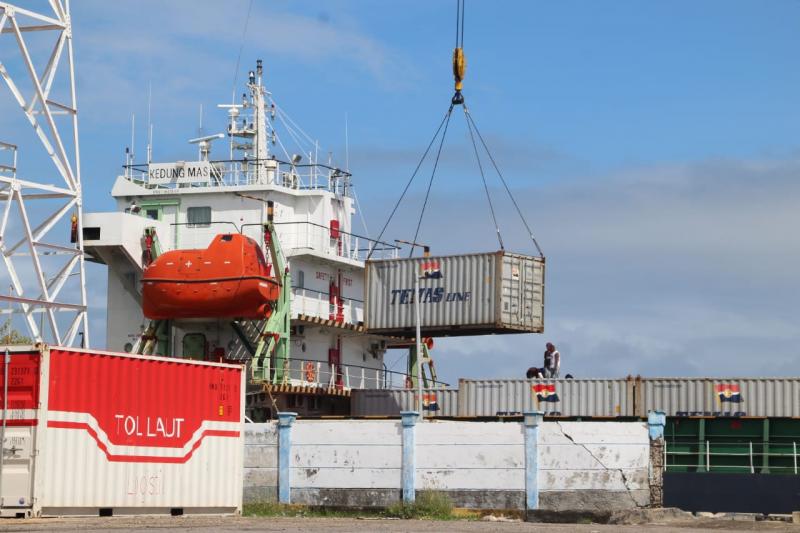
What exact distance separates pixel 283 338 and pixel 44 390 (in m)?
21.2

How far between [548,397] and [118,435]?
59.1 ft

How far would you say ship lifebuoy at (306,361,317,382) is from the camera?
48.4 m

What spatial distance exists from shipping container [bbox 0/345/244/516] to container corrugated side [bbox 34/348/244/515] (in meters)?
0.02

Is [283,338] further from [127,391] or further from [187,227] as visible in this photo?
[127,391]

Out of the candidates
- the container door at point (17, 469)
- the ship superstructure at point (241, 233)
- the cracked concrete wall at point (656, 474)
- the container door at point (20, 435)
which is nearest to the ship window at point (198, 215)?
the ship superstructure at point (241, 233)

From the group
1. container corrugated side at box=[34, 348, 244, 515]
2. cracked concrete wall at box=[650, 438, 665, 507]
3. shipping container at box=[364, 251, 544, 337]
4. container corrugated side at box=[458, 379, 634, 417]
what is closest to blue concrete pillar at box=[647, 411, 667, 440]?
cracked concrete wall at box=[650, 438, 665, 507]

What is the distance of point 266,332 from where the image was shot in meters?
45.2

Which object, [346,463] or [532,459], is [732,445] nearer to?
[532,459]

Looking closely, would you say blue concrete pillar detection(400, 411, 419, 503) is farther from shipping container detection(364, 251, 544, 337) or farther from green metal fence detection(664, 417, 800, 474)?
shipping container detection(364, 251, 544, 337)

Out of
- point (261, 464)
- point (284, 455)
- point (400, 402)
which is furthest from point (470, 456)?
point (400, 402)

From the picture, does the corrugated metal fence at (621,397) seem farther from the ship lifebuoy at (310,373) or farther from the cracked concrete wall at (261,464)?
the cracked concrete wall at (261,464)

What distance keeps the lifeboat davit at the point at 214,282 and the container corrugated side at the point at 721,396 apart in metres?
12.1

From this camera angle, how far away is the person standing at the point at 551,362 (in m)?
43.3

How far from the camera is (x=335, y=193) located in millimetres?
50531
